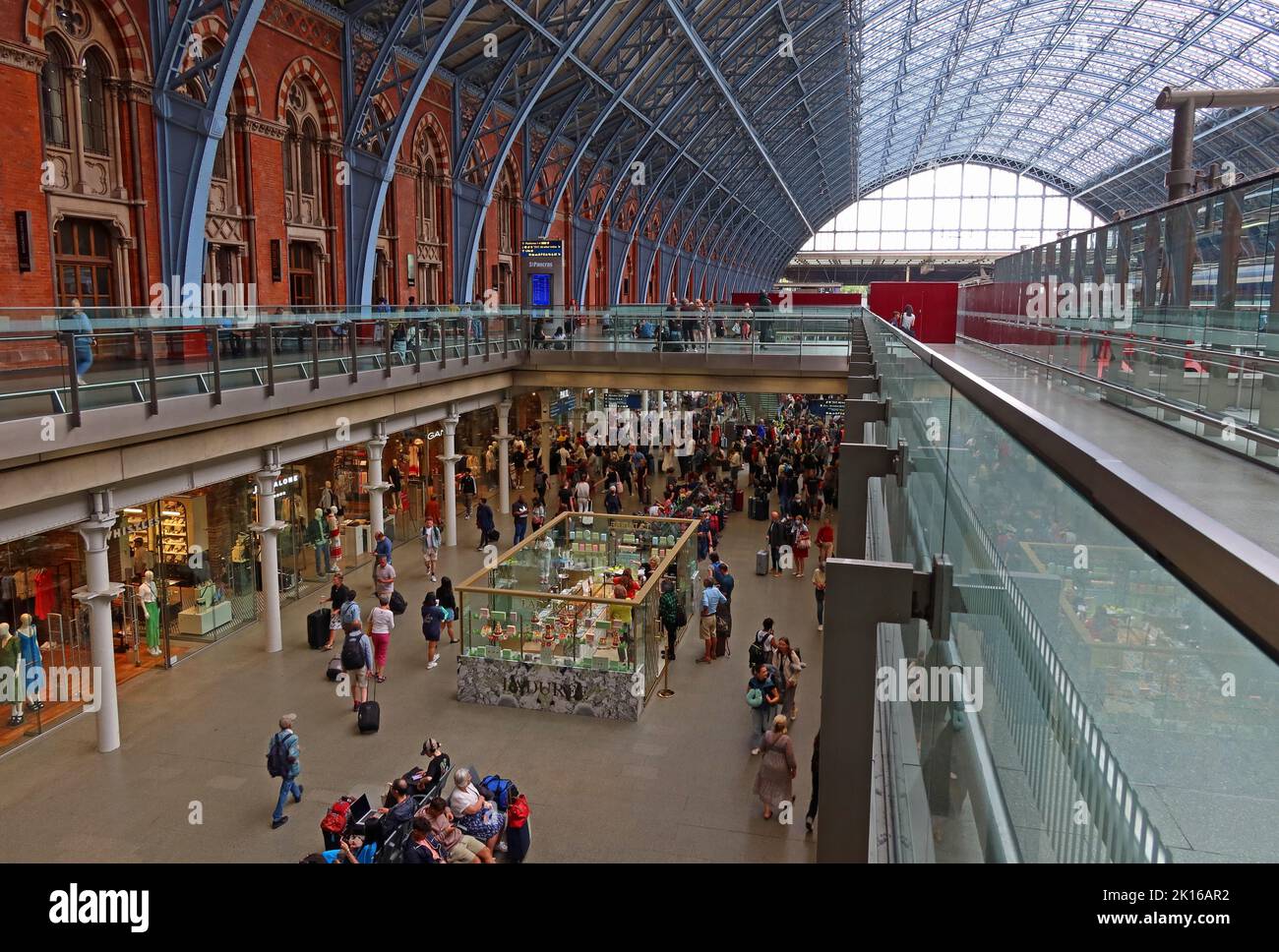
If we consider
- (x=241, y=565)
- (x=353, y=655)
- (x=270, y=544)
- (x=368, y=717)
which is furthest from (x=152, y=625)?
(x=368, y=717)

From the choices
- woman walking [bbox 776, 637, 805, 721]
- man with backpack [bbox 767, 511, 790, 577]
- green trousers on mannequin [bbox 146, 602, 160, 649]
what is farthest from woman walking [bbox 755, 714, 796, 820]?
man with backpack [bbox 767, 511, 790, 577]

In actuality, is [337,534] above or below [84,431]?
below

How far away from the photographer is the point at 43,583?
44.8 ft

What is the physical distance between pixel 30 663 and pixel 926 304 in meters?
29.5

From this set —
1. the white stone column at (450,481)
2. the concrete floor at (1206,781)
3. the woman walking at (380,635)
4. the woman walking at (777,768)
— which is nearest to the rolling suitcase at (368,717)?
the woman walking at (380,635)

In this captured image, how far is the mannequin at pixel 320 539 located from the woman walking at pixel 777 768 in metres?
12.2

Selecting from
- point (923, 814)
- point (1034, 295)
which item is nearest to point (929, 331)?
point (1034, 295)

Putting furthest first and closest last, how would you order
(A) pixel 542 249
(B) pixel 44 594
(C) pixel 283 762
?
1. (A) pixel 542 249
2. (B) pixel 44 594
3. (C) pixel 283 762

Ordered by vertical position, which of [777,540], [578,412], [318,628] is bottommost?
[318,628]

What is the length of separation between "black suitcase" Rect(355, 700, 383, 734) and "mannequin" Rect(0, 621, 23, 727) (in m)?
4.36

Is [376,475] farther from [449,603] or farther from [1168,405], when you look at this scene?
[1168,405]

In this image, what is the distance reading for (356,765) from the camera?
11445 millimetres

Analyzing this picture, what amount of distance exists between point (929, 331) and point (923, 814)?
1367 inches
